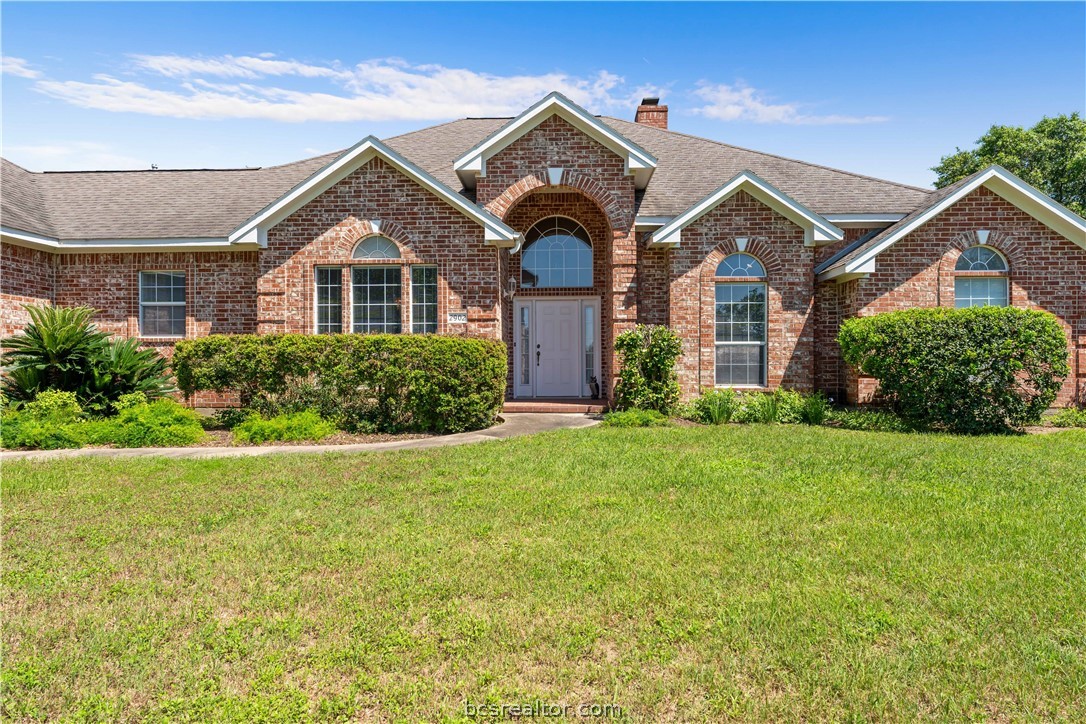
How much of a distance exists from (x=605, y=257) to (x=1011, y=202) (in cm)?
860

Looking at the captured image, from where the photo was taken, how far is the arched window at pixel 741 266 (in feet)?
43.4

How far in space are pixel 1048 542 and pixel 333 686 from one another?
5.27 m

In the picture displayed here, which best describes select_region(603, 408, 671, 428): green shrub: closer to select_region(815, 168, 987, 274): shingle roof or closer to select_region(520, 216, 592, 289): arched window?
select_region(520, 216, 592, 289): arched window

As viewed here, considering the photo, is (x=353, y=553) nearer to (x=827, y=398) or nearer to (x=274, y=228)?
(x=274, y=228)

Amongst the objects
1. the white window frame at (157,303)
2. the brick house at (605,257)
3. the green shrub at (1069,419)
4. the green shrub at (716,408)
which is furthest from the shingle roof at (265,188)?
the green shrub at (1069,419)

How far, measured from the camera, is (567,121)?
43.0 feet

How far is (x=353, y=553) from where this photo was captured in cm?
456

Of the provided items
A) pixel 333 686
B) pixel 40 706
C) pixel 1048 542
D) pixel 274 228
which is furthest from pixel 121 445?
pixel 1048 542

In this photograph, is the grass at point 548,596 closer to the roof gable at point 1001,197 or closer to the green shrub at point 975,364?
the green shrub at point 975,364

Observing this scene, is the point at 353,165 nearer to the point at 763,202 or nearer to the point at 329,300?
the point at 329,300

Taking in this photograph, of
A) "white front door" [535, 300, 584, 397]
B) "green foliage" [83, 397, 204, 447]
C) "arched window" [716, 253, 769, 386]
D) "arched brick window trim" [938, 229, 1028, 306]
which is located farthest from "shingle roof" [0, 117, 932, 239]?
"green foliage" [83, 397, 204, 447]

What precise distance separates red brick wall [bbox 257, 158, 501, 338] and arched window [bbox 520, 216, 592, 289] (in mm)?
2609

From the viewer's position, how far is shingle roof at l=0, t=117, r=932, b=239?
46.8ft

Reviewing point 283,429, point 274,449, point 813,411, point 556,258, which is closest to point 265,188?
point 556,258
